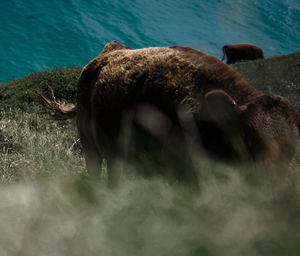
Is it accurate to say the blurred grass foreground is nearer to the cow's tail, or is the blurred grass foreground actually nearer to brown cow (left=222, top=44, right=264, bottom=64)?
the cow's tail

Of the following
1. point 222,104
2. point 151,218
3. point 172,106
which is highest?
point 151,218

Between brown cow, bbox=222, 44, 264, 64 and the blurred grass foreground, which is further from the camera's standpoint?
brown cow, bbox=222, 44, 264, 64

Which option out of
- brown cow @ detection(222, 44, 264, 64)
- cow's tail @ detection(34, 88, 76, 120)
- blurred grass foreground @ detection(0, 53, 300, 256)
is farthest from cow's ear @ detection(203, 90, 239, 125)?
brown cow @ detection(222, 44, 264, 64)

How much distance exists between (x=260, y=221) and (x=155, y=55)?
87.5 inches

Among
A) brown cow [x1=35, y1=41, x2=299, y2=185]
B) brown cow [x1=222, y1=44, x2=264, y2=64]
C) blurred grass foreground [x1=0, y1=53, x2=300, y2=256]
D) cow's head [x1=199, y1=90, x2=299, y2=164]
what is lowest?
brown cow [x1=222, y1=44, x2=264, y2=64]

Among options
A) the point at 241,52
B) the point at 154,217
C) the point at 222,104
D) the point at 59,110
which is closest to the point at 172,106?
the point at 222,104

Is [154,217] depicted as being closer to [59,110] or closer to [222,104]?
[222,104]

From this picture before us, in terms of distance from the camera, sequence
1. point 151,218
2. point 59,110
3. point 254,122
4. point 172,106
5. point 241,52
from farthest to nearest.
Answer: point 241,52 < point 59,110 < point 172,106 < point 254,122 < point 151,218

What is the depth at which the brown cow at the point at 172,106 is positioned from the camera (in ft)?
4.75

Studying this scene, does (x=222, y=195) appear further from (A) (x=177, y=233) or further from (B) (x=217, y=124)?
(B) (x=217, y=124)

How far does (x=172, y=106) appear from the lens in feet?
7.27

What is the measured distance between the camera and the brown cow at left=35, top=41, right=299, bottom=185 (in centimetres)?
145

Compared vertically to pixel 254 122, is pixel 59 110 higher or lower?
lower

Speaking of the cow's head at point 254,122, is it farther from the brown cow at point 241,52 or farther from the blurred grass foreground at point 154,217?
the brown cow at point 241,52
